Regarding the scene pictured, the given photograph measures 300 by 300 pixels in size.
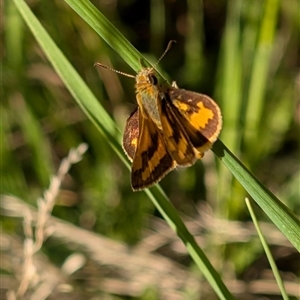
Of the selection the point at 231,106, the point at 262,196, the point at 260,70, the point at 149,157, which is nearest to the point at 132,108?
the point at 231,106

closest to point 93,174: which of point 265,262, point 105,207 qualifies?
point 105,207

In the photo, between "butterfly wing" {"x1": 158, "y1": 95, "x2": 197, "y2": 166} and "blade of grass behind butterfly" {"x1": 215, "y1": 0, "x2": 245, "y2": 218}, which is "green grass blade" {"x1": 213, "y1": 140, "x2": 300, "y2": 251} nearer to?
"butterfly wing" {"x1": 158, "y1": 95, "x2": 197, "y2": 166}

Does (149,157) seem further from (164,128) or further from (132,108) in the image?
(132,108)

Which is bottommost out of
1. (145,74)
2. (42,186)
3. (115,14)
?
(145,74)

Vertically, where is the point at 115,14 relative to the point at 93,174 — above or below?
above

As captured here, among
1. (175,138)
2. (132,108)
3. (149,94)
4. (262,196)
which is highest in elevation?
(132,108)

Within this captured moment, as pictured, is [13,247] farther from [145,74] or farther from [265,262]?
[145,74]
